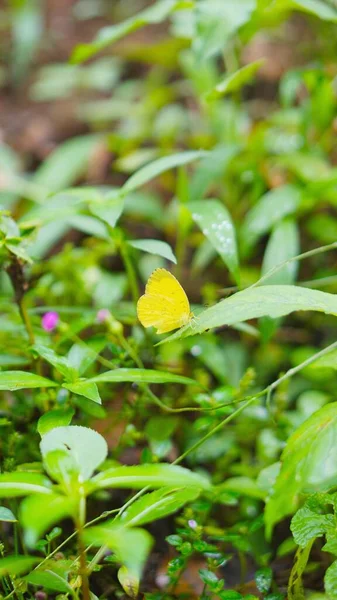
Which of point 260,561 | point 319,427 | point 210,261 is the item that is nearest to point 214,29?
point 210,261

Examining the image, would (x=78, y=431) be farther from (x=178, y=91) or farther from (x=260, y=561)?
(x=178, y=91)

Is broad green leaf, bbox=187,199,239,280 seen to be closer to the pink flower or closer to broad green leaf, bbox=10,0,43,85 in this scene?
the pink flower

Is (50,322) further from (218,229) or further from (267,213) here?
(267,213)

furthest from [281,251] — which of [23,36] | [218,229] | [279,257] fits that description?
[23,36]

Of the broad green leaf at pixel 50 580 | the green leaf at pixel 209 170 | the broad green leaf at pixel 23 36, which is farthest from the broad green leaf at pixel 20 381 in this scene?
the broad green leaf at pixel 23 36

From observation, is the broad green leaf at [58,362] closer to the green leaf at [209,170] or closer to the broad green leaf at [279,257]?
the broad green leaf at [279,257]
